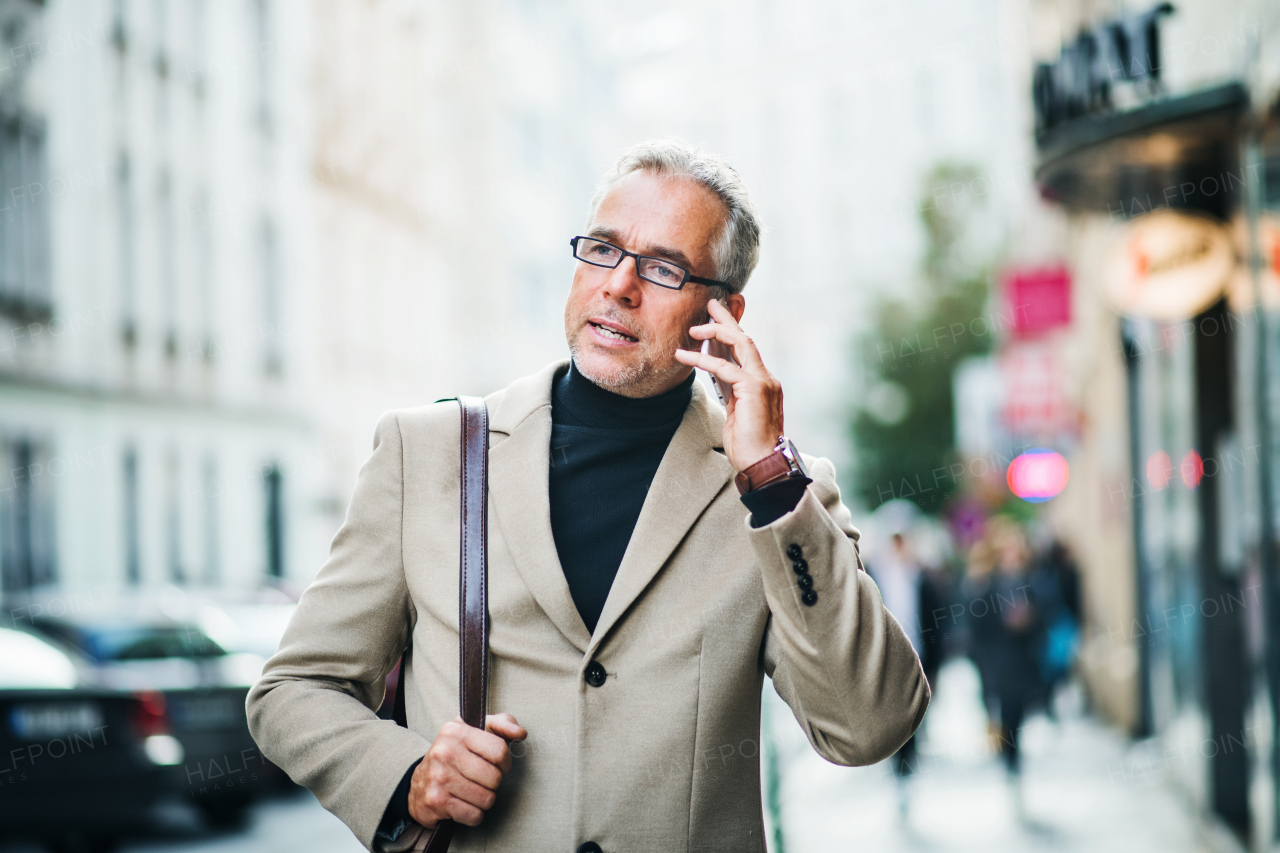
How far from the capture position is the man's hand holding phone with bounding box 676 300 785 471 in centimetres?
212

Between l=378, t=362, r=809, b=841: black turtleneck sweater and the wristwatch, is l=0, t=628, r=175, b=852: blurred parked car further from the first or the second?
the wristwatch

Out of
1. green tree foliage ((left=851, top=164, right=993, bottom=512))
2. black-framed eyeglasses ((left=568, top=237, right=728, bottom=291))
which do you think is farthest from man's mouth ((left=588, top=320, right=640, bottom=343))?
green tree foliage ((left=851, top=164, right=993, bottom=512))

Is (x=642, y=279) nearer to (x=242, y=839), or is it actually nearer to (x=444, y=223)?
(x=242, y=839)

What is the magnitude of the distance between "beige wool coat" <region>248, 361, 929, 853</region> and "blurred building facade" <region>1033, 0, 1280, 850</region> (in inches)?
→ 186

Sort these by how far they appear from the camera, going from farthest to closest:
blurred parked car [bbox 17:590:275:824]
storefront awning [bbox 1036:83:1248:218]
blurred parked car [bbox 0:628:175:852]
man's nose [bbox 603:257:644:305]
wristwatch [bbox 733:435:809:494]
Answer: blurred parked car [bbox 17:590:275:824] < blurred parked car [bbox 0:628:175:852] < storefront awning [bbox 1036:83:1248:218] < man's nose [bbox 603:257:644:305] < wristwatch [bbox 733:435:809:494]

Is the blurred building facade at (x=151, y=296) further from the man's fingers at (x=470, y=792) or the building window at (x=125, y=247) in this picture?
the man's fingers at (x=470, y=792)

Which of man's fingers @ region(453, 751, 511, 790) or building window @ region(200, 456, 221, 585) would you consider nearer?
man's fingers @ region(453, 751, 511, 790)

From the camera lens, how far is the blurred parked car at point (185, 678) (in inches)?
346

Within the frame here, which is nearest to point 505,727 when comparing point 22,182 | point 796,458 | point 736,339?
point 796,458

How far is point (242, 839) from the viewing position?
29.3ft

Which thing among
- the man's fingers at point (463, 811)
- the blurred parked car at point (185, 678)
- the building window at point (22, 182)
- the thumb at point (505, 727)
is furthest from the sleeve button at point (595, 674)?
the building window at point (22, 182)

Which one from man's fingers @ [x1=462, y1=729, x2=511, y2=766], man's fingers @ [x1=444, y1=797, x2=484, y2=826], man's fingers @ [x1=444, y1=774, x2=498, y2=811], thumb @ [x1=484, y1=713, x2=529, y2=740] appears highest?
thumb @ [x1=484, y1=713, x2=529, y2=740]

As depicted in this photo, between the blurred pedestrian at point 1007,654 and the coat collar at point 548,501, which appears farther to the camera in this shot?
the blurred pedestrian at point 1007,654

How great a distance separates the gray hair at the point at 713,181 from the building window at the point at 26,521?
17288mm
